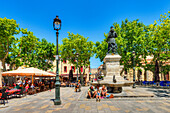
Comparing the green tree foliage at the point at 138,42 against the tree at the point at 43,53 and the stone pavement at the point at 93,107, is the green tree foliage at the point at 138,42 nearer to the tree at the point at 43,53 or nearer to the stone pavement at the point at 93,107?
the tree at the point at 43,53

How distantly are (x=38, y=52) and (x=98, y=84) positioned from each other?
26638 mm

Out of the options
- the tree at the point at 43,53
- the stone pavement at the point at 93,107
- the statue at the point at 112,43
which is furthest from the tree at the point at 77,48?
the stone pavement at the point at 93,107

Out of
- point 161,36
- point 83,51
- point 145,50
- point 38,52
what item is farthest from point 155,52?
point 38,52

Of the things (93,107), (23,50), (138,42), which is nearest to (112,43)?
(93,107)

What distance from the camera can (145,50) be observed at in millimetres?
28484

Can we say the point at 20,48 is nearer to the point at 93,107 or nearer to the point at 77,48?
the point at 77,48

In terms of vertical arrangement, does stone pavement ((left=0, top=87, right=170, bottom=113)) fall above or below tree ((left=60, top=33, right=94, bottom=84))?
below

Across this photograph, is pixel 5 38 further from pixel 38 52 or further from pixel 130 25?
pixel 130 25

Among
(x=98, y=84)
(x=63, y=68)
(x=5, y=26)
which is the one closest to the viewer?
(x=98, y=84)

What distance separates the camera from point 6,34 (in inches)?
1021

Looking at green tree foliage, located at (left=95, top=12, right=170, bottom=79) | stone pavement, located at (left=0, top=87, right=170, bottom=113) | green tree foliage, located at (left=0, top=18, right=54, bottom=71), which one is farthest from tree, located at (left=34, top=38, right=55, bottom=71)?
stone pavement, located at (left=0, top=87, right=170, bottom=113)

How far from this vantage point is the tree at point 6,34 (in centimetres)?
2574

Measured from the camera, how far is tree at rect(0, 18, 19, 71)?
25744 millimetres

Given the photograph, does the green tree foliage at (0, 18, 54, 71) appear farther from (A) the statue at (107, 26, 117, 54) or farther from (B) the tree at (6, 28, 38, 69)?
(A) the statue at (107, 26, 117, 54)
